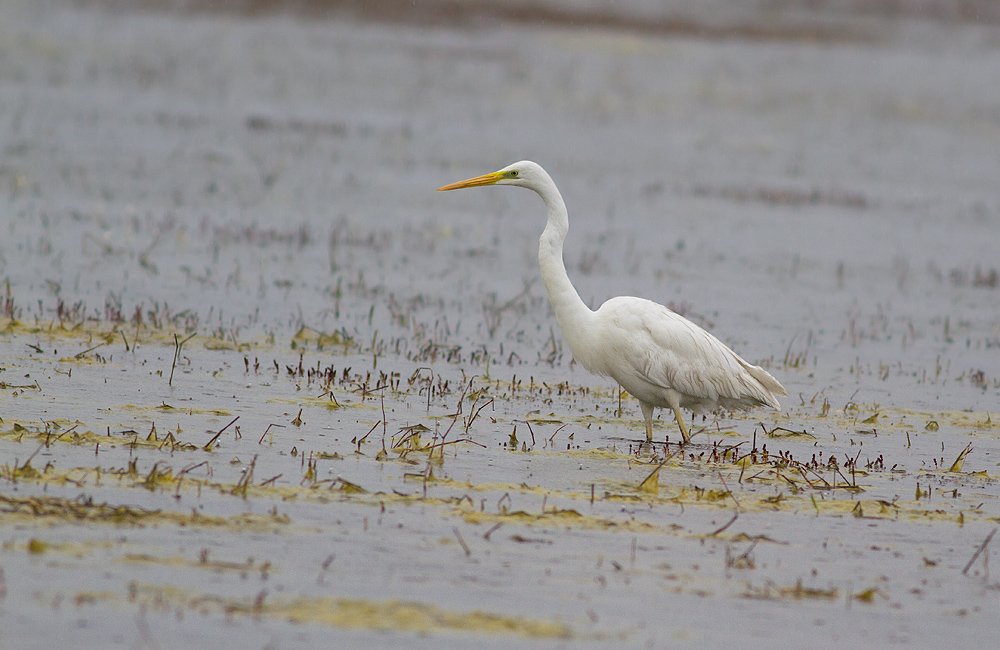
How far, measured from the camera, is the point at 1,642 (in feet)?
13.5

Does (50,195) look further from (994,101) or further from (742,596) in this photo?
(994,101)

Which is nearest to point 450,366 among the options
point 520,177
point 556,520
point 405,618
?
point 520,177

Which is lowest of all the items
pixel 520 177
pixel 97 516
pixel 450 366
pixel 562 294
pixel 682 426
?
pixel 97 516

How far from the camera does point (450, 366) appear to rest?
33.9 feet

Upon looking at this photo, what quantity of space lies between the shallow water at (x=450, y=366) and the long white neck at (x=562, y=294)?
1.76ft

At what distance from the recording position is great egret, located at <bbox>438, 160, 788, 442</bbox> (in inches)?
332

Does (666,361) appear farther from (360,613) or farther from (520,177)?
(360,613)

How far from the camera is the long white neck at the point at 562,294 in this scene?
860cm

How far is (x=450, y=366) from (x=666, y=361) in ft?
7.91

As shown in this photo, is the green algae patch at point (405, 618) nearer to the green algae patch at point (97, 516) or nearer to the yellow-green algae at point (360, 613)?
the yellow-green algae at point (360, 613)

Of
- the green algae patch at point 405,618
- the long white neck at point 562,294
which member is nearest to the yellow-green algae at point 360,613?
the green algae patch at point 405,618

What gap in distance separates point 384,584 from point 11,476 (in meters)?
1.85

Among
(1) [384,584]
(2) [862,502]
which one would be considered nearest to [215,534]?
(1) [384,584]

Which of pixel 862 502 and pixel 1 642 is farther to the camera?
pixel 862 502
